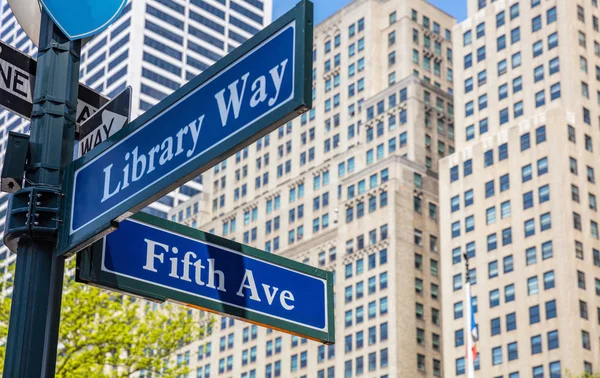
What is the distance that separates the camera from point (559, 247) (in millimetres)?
94750

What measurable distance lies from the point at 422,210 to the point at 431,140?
26.7 feet

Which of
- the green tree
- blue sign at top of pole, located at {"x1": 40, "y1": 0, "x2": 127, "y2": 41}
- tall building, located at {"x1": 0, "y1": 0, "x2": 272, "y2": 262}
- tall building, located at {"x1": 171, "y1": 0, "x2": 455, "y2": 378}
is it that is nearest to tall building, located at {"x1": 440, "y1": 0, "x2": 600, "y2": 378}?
tall building, located at {"x1": 171, "y1": 0, "x2": 455, "y2": 378}

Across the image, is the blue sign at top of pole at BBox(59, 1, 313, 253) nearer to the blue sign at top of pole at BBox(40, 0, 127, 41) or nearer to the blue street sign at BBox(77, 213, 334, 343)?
the blue street sign at BBox(77, 213, 334, 343)

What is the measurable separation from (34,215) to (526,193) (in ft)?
315

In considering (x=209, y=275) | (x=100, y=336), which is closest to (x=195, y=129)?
(x=209, y=275)

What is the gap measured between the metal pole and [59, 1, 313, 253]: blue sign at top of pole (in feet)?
0.49

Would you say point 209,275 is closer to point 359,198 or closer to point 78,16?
point 78,16

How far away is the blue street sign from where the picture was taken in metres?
6.04

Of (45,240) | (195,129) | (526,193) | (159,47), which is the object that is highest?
(159,47)

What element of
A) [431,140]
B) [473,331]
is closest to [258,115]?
[473,331]

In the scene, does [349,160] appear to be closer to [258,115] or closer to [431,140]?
A: [431,140]

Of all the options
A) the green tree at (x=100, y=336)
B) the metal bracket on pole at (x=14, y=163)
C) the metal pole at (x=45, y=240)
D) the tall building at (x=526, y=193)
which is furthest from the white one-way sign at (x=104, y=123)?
the tall building at (x=526, y=193)

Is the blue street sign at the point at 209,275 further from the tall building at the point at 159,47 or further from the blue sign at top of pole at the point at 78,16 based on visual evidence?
the tall building at the point at 159,47

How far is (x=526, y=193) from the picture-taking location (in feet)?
327
